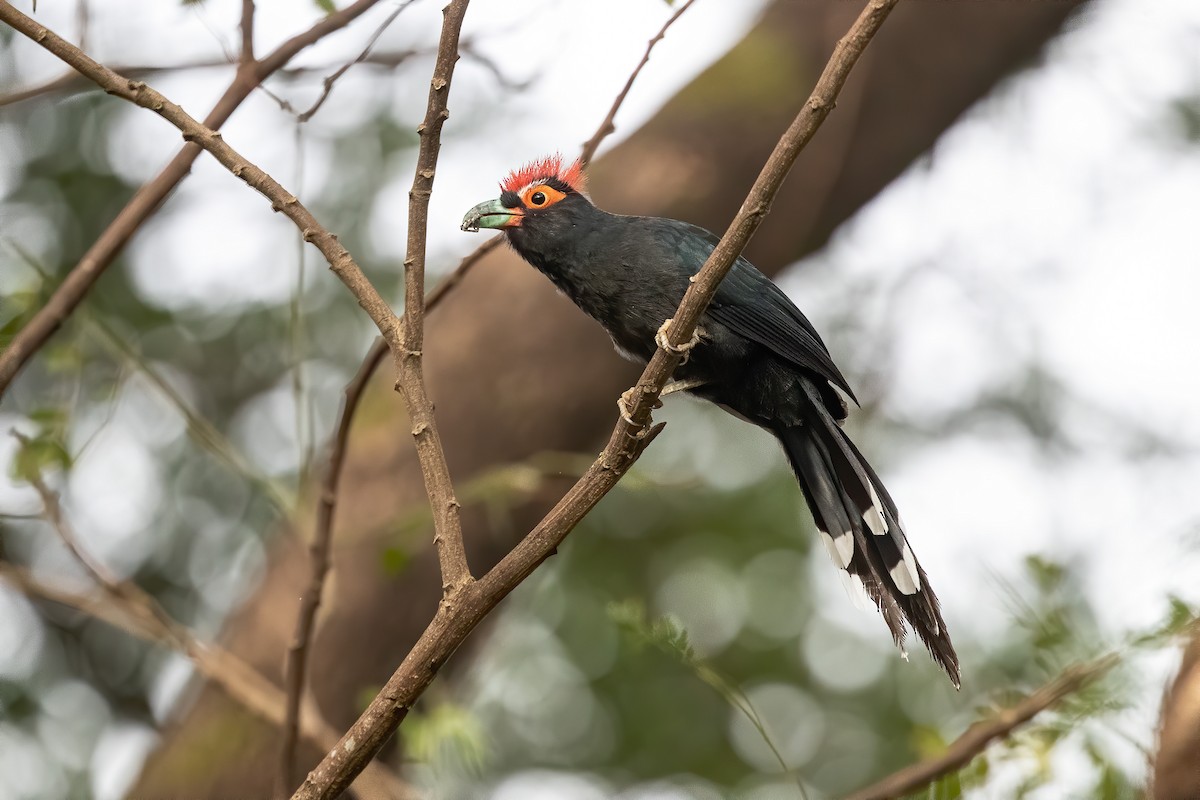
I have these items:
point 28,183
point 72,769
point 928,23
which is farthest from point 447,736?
point 928,23

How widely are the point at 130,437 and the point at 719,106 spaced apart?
3151mm

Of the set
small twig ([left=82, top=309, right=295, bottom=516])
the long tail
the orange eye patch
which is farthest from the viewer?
the orange eye patch

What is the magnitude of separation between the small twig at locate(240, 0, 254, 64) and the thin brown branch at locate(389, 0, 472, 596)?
3.39 feet

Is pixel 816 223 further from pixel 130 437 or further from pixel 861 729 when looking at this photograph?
pixel 130 437

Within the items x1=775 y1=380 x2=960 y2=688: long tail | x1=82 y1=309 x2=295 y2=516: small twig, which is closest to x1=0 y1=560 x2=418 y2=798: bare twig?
x1=82 y1=309 x2=295 y2=516: small twig

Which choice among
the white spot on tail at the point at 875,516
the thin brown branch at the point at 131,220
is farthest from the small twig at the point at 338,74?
the white spot on tail at the point at 875,516

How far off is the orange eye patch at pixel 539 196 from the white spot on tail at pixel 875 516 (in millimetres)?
1324

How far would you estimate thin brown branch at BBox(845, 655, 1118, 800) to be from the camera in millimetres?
2451

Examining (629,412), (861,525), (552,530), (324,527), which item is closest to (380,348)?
(324,527)

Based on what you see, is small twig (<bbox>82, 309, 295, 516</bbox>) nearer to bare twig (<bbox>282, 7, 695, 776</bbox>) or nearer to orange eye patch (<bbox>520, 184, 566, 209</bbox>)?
bare twig (<bbox>282, 7, 695, 776</bbox>)

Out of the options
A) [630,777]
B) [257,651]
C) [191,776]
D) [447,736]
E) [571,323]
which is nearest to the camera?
[447,736]

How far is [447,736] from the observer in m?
3.21

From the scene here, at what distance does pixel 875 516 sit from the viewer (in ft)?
10.4

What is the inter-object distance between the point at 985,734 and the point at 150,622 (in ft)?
7.47
